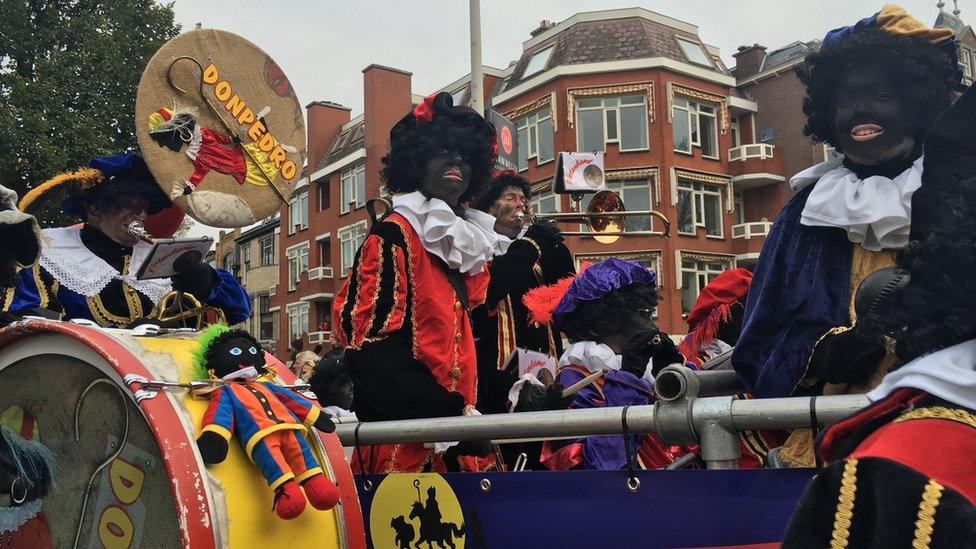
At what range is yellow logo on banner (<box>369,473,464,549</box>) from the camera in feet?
8.00

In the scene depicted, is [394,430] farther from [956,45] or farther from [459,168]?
[956,45]

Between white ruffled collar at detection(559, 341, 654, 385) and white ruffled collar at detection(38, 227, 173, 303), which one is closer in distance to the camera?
white ruffled collar at detection(559, 341, 654, 385)

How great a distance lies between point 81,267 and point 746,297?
8.93 ft

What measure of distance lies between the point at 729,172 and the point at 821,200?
28.6 m

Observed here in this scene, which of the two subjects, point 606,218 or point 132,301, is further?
point 606,218

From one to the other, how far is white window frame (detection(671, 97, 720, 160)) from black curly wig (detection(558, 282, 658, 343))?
2538 centimetres

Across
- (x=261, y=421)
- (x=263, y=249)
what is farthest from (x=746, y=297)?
(x=263, y=249)

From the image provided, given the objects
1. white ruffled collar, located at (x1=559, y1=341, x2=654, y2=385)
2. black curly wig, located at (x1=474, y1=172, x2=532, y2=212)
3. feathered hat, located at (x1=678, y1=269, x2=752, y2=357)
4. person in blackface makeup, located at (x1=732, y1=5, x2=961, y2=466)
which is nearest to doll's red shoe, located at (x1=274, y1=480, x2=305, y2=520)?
person in blackface makeup, located at (x1=732, y1=5, x2=961, y2=466)

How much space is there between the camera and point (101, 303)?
3.99 meters

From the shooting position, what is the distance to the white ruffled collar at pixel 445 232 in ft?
11.8

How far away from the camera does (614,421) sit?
1979mm

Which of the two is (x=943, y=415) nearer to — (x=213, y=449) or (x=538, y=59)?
(x=213, y=449)

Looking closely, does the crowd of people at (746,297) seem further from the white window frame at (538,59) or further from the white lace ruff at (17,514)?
the white window frame at (538,59)

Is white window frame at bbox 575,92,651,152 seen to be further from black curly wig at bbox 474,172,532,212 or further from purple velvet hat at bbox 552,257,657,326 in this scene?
purple velvet hat at bbox 552,257,657,326
